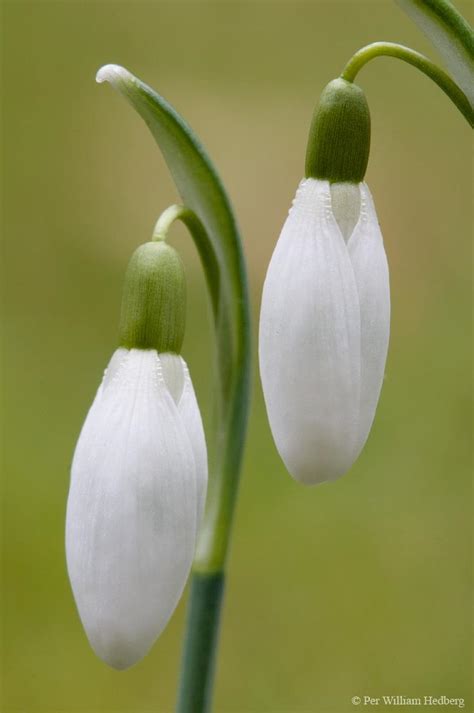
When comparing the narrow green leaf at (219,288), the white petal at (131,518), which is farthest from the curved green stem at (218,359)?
the white petal at (131,518)

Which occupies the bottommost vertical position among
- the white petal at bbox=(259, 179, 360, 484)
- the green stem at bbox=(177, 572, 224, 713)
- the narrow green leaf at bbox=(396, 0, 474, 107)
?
the green stem at bbox=(177, 572, 224, 713)

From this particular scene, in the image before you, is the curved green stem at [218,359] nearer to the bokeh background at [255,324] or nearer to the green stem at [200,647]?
the green stem at [200,647]

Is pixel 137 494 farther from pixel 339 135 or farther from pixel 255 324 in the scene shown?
pixel 255 324

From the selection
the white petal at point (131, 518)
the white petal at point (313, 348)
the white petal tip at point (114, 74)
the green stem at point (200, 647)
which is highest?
the white petal tip at point (114, 74)

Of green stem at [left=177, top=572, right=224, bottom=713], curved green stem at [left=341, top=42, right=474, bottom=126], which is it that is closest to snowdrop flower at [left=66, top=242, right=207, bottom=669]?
green stem at [left=177, top=572, right=224, bottom=713]

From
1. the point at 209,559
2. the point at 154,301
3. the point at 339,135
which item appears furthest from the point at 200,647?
the point at 339,135

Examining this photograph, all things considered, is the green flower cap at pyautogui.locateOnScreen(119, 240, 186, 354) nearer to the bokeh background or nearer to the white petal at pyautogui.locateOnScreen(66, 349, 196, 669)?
the white petal at pyautogui.locateOnScreen(66, 349, 196, 669)

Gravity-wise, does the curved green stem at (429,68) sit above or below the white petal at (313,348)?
above

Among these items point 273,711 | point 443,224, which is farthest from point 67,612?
point 443,224
